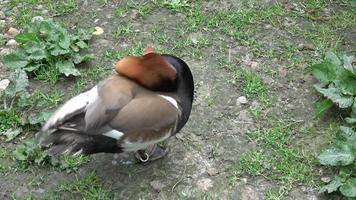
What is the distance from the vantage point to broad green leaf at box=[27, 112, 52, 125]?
137 inches

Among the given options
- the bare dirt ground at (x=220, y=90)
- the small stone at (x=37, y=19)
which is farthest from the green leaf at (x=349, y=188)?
the small stone at (x=37, y=19)

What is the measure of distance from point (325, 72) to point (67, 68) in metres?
1.65

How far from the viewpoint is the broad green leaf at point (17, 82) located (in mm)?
3660

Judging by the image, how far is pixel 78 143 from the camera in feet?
9.53

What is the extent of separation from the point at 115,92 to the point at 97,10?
1.61 meters

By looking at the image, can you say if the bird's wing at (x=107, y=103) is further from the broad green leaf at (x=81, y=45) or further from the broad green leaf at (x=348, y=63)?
the broad green leaf at (x=348, y=63)

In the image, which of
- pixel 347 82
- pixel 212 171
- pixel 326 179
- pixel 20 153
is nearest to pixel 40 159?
pixel 20 153

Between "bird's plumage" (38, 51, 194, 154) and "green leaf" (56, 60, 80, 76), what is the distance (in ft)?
2.61

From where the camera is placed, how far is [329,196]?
314 cm

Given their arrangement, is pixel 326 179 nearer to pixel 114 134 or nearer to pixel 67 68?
pixel 114 134

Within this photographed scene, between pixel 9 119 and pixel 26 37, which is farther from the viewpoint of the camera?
pixel 26 37

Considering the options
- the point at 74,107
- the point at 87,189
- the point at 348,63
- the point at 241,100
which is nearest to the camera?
the point at 74,107

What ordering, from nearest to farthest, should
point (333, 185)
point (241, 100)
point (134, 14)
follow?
point (333, 185), point (241, 100), point (134, 14)

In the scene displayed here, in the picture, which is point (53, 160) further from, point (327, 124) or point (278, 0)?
point (278, 0)
